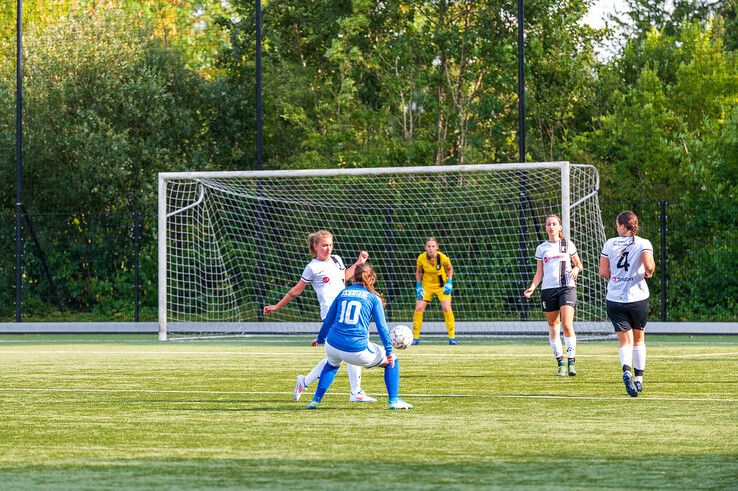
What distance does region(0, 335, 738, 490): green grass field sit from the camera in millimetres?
7852

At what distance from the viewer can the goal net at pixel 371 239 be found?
25922mm

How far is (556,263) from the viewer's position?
15.5 meters

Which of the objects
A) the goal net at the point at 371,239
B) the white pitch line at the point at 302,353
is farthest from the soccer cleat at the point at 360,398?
the goal net at the point at 371,239

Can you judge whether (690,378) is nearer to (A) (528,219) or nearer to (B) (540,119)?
(A) (528,219)

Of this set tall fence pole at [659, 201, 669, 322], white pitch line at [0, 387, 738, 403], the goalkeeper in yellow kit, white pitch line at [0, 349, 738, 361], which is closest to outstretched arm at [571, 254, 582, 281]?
white pitch line at [0, 387, 738, 403]

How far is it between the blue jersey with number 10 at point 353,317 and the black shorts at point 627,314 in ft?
9.40

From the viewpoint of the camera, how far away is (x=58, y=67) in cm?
3569

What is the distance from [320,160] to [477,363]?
806 inches

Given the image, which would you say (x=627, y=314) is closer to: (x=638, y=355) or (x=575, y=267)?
(x=638, y=355)

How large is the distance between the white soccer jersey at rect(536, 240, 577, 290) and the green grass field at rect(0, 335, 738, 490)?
42.4 inches

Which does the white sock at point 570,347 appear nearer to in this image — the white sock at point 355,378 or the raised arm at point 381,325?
the white sock at point 355,378

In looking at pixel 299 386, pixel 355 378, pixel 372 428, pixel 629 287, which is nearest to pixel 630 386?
pixel 629 287

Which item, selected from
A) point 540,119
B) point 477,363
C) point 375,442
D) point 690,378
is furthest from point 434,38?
point 375,442

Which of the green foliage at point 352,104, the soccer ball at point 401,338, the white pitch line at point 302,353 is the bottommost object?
the white pitch line at point 302,353
